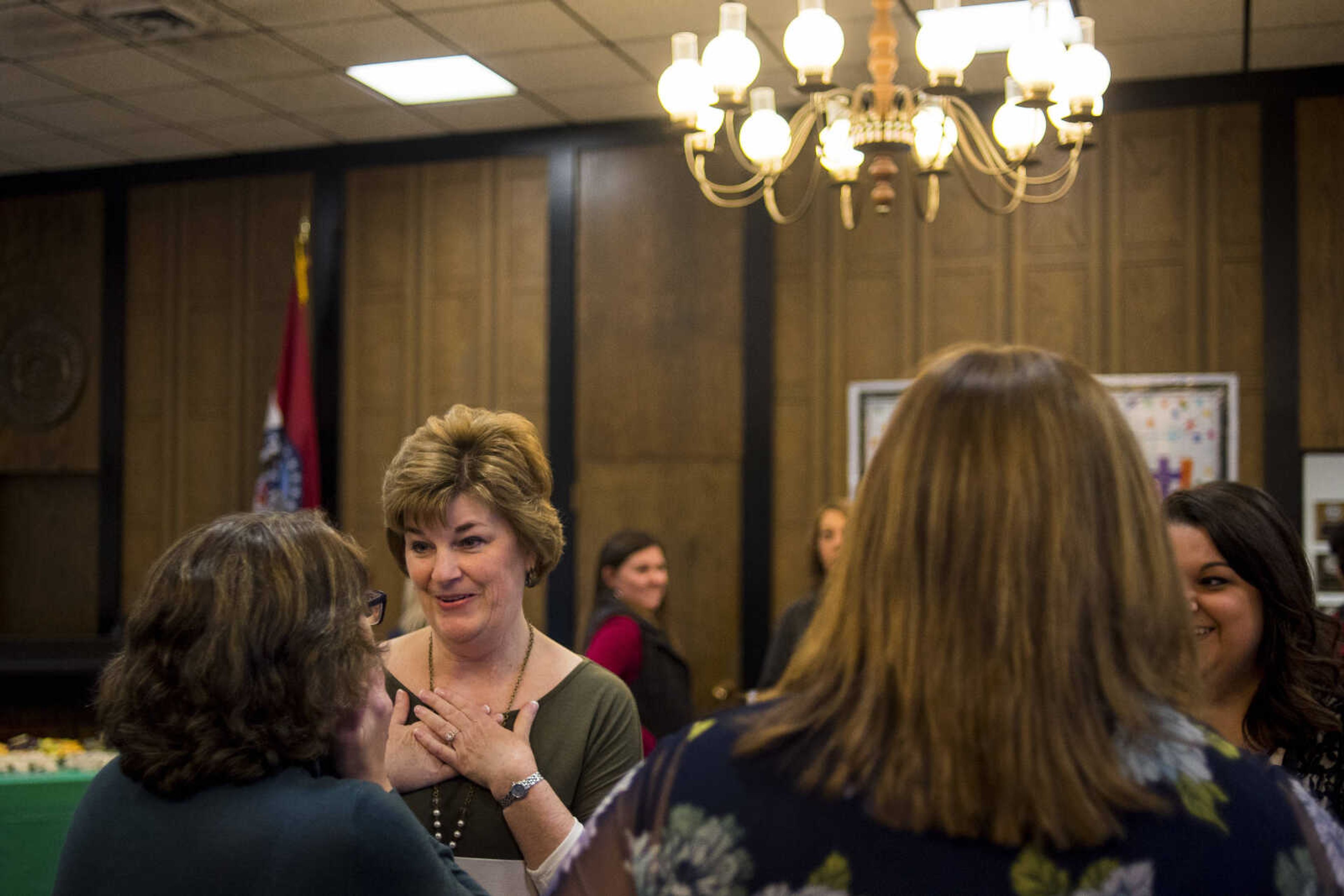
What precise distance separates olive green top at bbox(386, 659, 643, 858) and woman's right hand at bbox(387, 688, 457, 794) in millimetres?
21

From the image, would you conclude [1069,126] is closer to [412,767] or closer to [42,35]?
[412,767]

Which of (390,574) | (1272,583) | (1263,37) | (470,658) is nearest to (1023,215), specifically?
(1263,37)

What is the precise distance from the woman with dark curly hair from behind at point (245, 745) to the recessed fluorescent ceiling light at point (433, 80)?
4846 mm

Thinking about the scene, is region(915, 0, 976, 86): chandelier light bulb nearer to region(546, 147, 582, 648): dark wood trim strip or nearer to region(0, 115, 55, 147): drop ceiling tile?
region(546, 147, 582, 648): dark wood trim strip

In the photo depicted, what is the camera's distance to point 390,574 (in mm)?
7266

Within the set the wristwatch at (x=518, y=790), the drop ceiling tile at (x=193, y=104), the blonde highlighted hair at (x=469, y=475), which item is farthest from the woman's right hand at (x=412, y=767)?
the drop ceiling tile at (x=193, y=104)

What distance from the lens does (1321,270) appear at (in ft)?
19.2

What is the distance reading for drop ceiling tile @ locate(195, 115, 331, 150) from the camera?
703cm

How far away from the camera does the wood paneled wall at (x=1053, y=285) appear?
19.6ft

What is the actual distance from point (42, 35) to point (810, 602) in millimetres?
4108

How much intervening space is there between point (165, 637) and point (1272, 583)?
1.76m

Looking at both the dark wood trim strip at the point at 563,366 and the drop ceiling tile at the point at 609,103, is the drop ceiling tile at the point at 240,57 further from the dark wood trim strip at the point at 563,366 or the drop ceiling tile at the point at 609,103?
the dark wood trim strip at the point at 563,366

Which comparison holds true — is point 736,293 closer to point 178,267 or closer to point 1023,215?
point 1023,215

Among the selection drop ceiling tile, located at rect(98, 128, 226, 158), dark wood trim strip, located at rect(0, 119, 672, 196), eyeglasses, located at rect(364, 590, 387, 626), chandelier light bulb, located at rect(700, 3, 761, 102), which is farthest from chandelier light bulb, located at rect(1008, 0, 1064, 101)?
drop ceiling tile, located at rect(98, 128, 226, 158)
